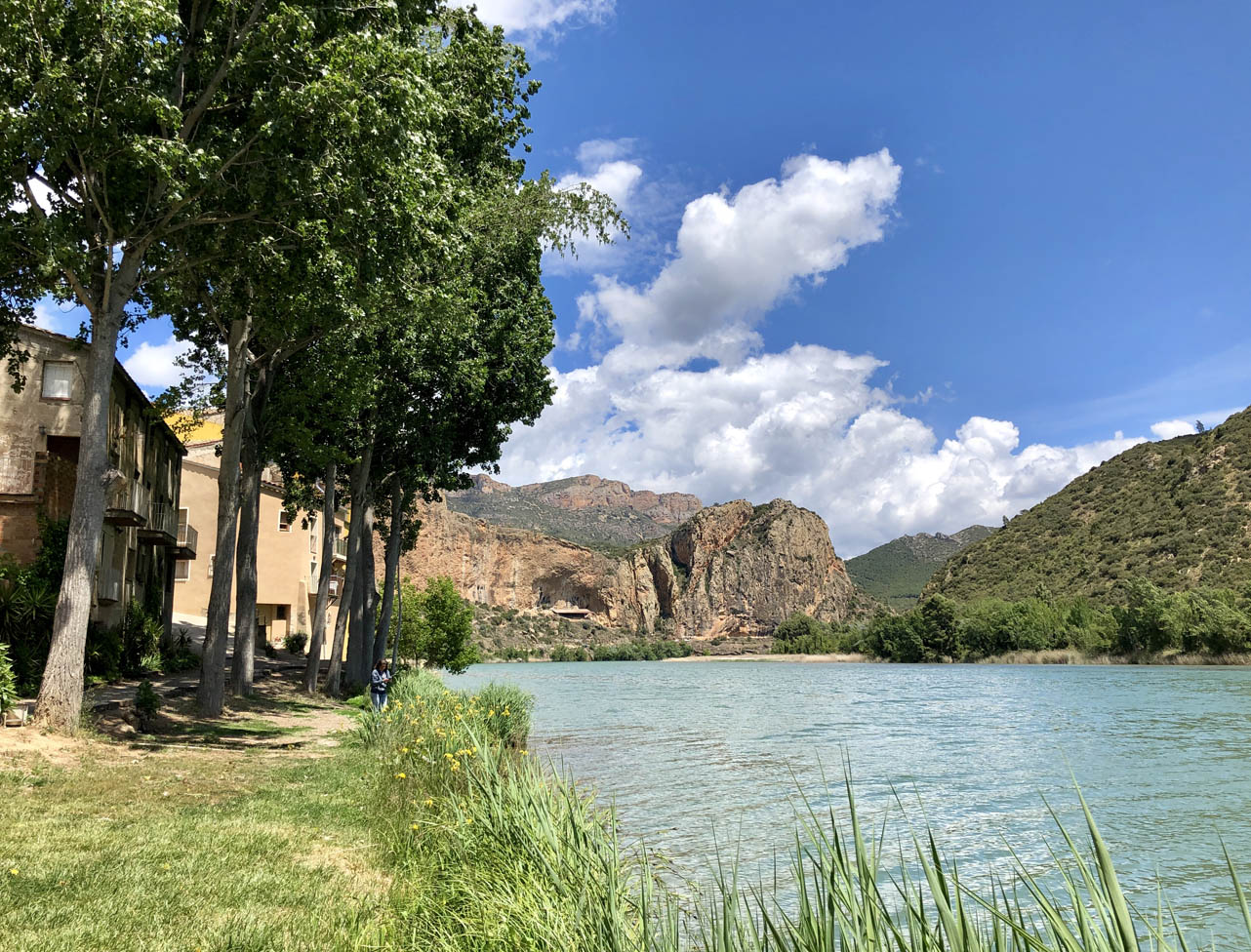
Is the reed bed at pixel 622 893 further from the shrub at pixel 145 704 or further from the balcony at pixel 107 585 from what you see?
the balcony at pixel 107 585

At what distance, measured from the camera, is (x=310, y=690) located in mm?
27484

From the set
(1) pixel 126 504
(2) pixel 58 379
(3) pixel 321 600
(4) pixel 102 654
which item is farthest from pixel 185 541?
(4) pixel 102 654

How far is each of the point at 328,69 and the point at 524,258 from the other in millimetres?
14802

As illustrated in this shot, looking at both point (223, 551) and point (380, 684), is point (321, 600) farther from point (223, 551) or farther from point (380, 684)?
point (223, 551)

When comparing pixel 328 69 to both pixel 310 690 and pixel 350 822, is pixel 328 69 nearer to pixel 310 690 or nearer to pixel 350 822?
pixel 350 822

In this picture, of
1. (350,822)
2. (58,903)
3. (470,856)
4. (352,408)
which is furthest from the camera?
(352,408)

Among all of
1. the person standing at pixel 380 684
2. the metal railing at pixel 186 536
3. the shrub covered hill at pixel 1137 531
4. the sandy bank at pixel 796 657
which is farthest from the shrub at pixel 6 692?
the sandy bank at pixel 796 657

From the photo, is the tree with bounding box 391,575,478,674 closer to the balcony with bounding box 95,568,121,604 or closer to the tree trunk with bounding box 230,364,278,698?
the balcony with bounding box 95,568,121,604

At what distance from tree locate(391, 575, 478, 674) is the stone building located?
1995cm

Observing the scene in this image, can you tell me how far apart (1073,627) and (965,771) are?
74.9 m

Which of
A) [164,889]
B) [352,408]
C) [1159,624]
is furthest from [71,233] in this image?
[1159,624]

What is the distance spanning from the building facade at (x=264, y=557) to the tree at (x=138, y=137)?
31879 millimetres

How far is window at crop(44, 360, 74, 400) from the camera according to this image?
25.2m

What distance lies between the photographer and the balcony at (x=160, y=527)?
32094mm
